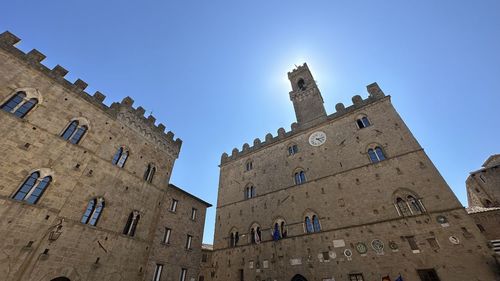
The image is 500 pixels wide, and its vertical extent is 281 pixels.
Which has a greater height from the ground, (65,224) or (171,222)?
(171,222)

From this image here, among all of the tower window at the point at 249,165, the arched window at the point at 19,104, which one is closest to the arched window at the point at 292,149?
the tower window at the point at 249,165

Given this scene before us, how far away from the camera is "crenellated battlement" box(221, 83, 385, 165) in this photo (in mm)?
19469

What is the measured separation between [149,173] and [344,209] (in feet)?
54.0

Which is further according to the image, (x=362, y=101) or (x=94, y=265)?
(x=362, y=101)

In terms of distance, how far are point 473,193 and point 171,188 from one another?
32.3 meters

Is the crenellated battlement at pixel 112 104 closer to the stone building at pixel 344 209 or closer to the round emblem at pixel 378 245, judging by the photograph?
the stone building at pixel 344 209

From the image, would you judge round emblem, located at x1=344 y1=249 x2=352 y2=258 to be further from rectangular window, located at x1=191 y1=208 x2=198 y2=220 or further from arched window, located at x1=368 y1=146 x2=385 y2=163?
rectangular window, located at x1=191 y1=208 x2=198 y2=220

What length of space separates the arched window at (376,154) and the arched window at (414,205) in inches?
132

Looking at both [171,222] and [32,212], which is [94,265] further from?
[171,222]

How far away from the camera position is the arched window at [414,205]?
13.4 metres

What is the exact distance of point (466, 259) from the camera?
36.1 feet

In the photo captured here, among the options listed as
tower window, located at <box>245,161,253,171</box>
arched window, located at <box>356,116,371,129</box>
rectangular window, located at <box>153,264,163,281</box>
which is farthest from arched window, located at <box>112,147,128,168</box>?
arched window, located at <box>356,116,371,129</box>

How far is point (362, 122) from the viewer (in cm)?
1897

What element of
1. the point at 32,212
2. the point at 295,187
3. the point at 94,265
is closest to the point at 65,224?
the point at 32,212
